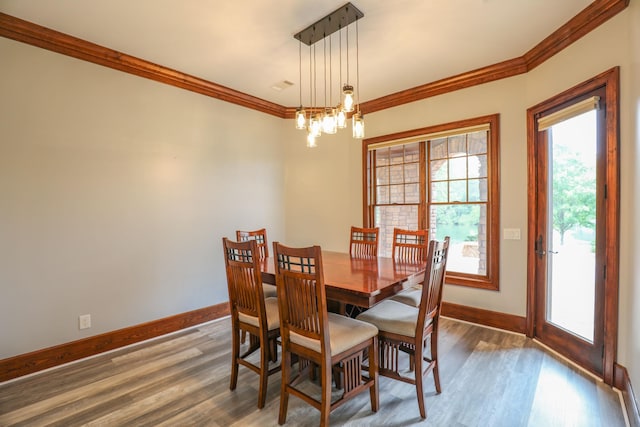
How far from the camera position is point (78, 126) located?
2766mm

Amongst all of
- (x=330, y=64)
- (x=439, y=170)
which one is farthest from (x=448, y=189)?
(x=330, y=64)

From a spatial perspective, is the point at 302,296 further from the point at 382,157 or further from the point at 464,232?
the point at 382,157

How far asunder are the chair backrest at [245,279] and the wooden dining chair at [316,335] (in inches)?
7.3

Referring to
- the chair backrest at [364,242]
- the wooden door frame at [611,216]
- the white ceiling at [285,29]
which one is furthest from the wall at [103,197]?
the wooden door frame at [611,216]

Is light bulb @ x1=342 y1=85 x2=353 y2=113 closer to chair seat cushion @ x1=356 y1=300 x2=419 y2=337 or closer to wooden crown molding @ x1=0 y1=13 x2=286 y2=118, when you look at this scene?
chair seat cushion @ x1=356 y1=300 x2=419 y2=337

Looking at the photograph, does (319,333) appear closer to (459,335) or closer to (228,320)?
(459,335)

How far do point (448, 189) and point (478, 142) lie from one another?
0.61 metres

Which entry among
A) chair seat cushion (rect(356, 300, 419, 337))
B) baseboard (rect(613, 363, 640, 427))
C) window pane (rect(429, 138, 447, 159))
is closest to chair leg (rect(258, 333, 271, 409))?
chair seat cushion (rect(356, 300, 419, 337))

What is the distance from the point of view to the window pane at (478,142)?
348cm

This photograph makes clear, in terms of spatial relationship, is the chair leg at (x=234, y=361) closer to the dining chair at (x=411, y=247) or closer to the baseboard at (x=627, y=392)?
the dining chair at (x=411, y=247)

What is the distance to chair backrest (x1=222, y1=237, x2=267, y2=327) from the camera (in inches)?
79.7

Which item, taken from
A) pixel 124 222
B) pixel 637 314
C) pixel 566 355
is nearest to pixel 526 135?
pixel 637 314

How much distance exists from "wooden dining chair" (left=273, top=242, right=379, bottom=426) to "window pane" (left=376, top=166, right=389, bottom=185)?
259 cm

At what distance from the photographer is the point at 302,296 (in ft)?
5.92
